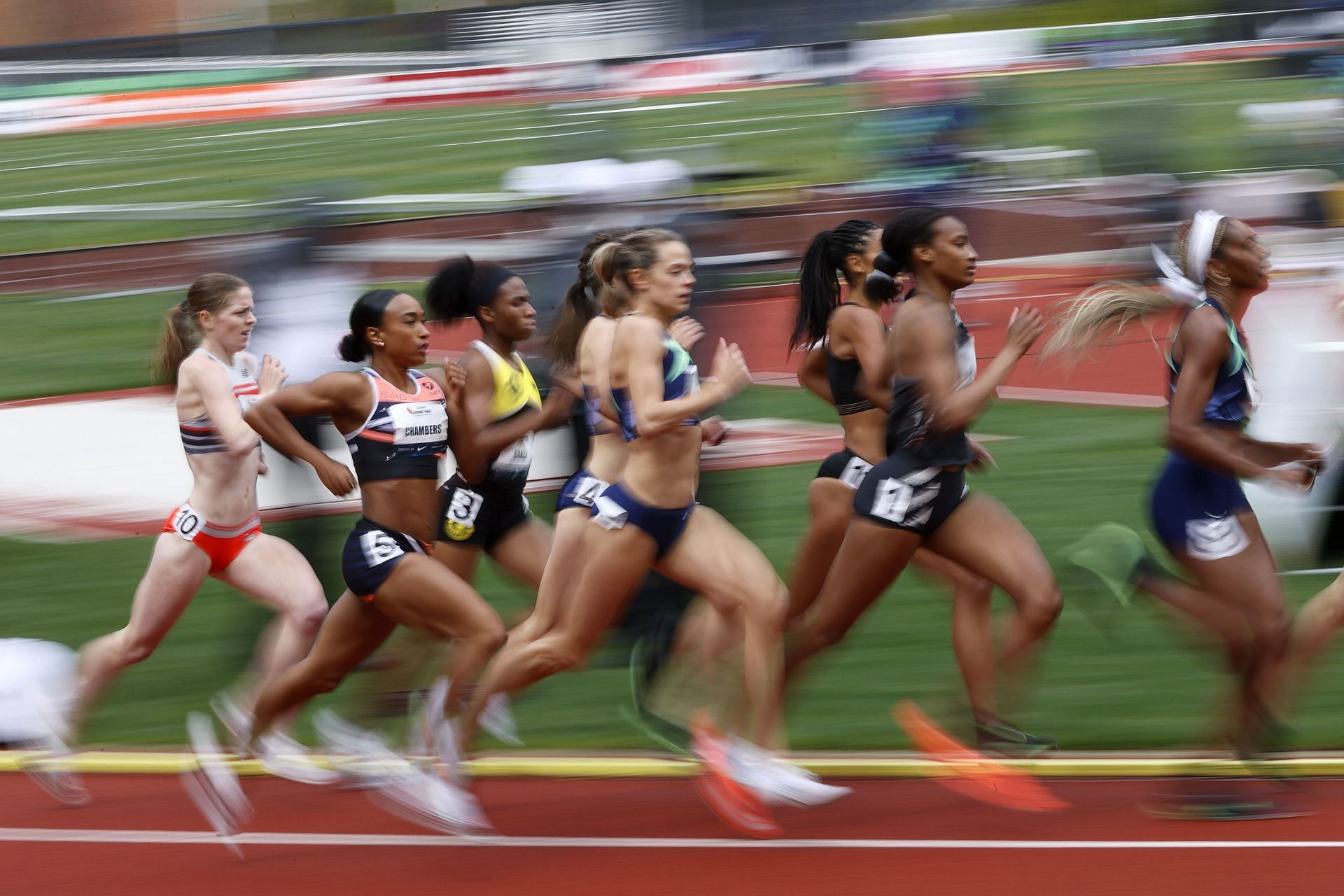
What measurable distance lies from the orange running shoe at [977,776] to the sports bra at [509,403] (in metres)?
1.71

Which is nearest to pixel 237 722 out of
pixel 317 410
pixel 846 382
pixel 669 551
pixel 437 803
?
pixel 437 803

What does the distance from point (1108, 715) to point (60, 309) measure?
55.9 feet

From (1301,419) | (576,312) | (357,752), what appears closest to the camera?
(357,752)

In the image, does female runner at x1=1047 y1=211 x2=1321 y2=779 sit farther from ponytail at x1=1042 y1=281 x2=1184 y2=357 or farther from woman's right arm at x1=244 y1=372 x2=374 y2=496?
woman's right arm at x1=244 y1=372 x2=374 y2=496

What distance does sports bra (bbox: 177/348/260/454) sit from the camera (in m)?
6.38

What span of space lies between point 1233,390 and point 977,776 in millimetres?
1526

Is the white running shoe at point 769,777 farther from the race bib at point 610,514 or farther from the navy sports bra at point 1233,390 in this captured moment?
the navy sports bra at point 1233,390

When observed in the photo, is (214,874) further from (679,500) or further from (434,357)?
(434,357)

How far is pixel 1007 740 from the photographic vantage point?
6.00 metres

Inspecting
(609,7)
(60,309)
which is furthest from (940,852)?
(609,7)

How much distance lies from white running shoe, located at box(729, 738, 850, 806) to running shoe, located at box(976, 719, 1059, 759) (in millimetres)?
747

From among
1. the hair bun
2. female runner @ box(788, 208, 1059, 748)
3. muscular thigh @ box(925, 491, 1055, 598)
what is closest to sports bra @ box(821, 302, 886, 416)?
the hair bun

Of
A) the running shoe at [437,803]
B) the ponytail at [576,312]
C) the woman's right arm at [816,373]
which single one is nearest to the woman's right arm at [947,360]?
the woman's right arm at [816,373]

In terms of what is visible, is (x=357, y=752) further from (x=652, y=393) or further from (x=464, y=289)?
(x=652, y=393)
